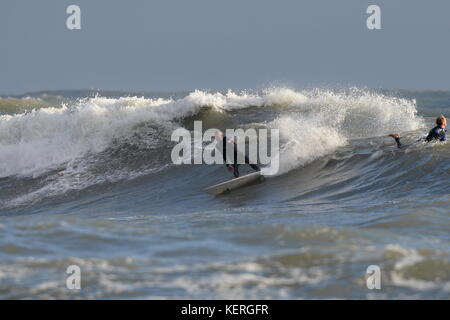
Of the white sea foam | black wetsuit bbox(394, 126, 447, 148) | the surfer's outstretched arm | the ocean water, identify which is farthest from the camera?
the white sea foam

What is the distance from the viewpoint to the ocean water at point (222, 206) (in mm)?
7684

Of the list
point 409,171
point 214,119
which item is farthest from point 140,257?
point 214,119

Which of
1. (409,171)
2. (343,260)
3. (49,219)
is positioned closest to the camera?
(343,260)

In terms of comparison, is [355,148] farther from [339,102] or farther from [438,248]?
[438,248]

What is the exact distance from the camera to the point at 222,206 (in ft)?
42.5

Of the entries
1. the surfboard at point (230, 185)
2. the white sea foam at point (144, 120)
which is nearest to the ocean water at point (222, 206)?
the white sea foam at point (144, 120)

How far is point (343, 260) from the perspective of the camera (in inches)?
318

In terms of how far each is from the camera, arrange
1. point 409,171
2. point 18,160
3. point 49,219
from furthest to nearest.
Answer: point 18,160 < point 409,171 < point 49,219

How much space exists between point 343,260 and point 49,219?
452 cm

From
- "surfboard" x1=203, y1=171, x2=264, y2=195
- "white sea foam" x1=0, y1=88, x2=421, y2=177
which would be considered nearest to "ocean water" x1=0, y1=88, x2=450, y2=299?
"white sea foam" x1=0, y1=88, x2=421, y2=177

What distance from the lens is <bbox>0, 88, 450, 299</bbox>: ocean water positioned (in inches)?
303

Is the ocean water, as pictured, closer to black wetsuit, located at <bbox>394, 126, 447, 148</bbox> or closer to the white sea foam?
the white sea foam

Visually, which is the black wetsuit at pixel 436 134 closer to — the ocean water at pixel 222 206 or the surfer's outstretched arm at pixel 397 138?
the ocean water at pixel 222 206
